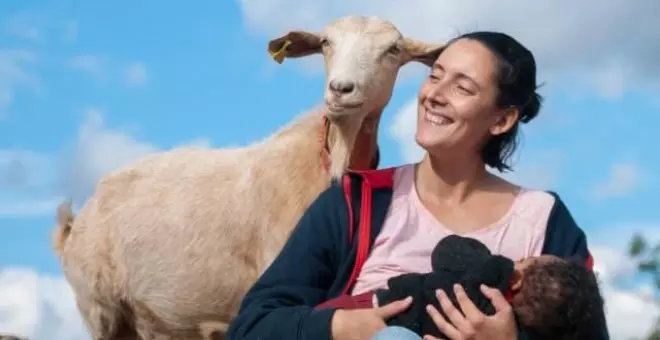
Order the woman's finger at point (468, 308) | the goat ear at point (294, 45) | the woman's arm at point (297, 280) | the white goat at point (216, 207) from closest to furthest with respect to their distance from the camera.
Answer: the woman's finger at point (468, 308) → the woman's arm at point (297, 280) → the white goat at point (216, 207) → the goat ear at point (294, 45)

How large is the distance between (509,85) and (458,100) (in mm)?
186

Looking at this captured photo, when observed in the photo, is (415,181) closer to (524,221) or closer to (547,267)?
(524,221)

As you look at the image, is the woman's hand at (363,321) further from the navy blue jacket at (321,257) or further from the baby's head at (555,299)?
the baby's head at (555,299)

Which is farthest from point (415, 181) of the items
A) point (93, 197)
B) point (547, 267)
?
point (93, 197)

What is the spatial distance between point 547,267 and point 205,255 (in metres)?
4.73

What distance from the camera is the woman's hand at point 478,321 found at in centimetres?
350

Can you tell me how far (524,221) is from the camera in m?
4.04

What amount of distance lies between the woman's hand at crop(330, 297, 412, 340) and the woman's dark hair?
0.81 m

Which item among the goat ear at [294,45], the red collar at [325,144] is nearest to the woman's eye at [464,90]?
the red collar at [325,144]

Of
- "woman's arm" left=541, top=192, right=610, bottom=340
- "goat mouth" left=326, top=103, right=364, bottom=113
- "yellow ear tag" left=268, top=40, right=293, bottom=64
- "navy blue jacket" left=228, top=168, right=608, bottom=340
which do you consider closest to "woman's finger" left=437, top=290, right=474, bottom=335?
"navy blue jacket" left=228, top=168, right=608, bottom=340

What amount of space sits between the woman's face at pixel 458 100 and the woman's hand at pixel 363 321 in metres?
0.63

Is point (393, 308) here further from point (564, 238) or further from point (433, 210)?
point (564, 238)

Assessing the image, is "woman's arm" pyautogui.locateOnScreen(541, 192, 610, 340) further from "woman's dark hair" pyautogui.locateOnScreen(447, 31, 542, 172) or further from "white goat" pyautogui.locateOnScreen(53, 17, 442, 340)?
"white goat" pyautogui.locateOnScreen(53, 17, 442, 340)

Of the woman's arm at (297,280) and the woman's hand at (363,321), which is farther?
the woman's arm at (297,280)
